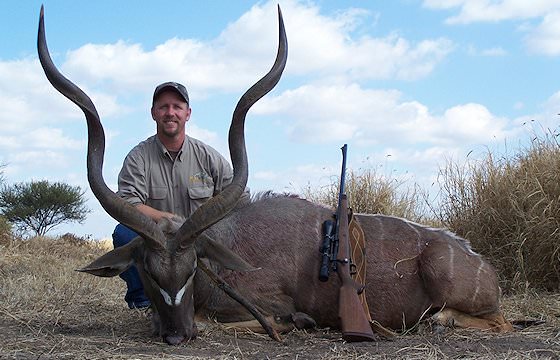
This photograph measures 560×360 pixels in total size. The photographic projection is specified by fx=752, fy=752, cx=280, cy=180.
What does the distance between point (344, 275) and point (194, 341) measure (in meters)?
1.00

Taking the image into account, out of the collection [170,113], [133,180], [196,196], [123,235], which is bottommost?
[123,235]

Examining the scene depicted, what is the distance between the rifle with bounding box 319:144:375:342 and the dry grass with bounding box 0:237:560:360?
9cm

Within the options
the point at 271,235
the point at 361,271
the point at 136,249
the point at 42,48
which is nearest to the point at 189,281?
the point at 136,249

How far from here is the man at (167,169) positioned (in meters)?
5.42

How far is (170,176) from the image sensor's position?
217 inches

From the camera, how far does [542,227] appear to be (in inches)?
277

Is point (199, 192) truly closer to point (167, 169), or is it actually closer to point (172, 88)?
point (167, 169)

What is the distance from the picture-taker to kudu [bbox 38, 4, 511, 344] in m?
4.26

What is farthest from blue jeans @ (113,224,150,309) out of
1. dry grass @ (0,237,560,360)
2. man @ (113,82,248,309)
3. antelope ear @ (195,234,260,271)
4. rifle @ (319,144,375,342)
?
rifle @ (319,144,375,342)

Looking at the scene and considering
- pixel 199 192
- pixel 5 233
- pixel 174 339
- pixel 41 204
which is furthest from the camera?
pixel 41 204

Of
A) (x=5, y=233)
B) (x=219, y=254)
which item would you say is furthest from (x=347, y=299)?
(x=5, y=233)

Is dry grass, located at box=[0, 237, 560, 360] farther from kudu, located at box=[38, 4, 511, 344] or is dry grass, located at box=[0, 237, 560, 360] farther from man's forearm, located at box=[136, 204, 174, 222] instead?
man's forearm, located at box=[136, 204, 174, 222]

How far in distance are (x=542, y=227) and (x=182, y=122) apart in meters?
3.60

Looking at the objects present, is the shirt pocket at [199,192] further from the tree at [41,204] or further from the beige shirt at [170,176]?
the tree at [41,204]
